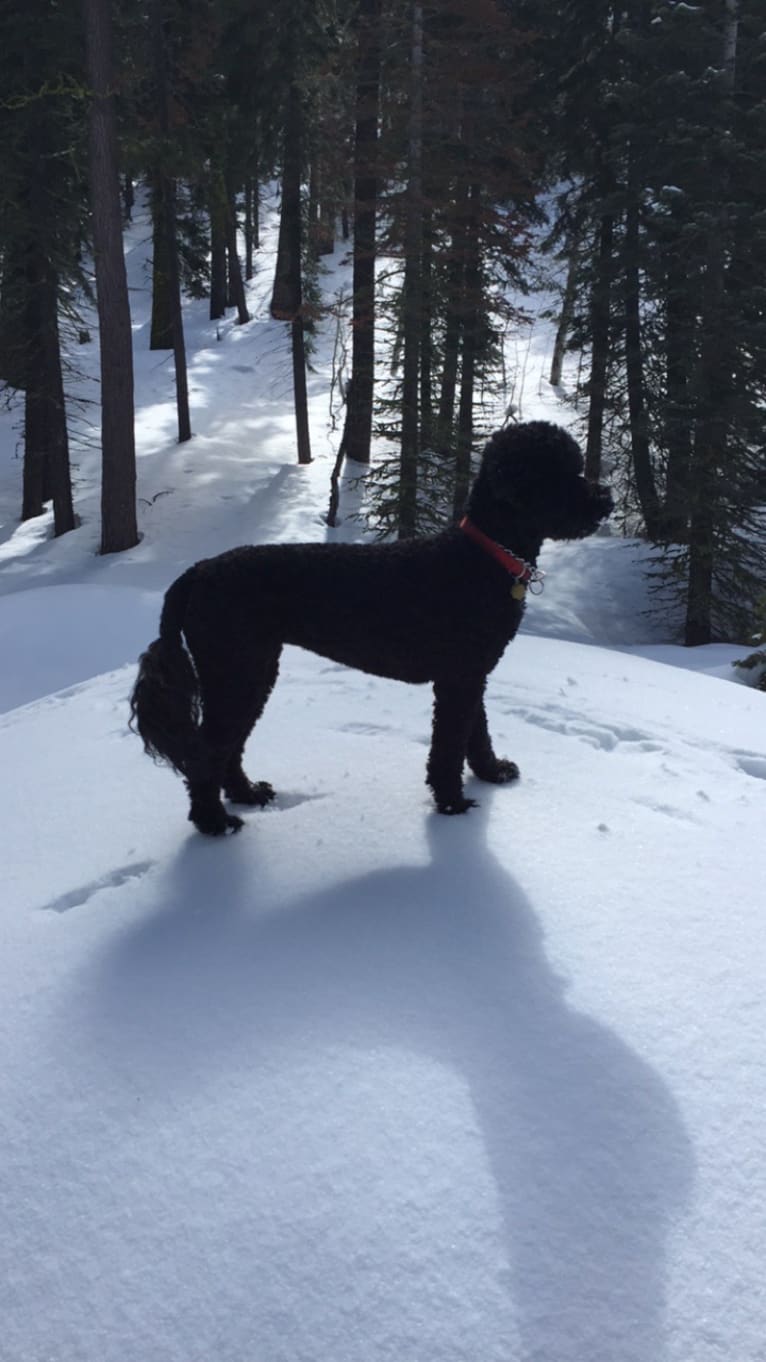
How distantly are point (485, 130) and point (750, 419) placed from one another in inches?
279

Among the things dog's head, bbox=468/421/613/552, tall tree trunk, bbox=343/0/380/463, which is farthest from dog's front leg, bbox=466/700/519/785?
tall tree trunk, bbox=343/0/380/463

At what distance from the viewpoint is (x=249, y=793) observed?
442 centimetres

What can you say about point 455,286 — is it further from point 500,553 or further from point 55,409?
point 500,553

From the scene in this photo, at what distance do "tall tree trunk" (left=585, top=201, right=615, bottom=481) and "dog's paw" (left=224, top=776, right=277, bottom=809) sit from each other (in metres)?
13.0

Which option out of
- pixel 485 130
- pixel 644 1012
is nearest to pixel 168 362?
pixel 485 130

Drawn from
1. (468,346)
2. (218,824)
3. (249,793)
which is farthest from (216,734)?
(468,346)

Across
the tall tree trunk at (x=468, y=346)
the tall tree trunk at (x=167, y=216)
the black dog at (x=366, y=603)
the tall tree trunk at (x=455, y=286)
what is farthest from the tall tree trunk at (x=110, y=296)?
the black dog at (x=366, y=603)

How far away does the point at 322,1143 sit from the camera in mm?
2400

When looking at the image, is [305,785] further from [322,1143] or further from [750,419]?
[750,419]

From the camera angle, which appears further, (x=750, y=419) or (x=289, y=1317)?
(x=750, y=419)

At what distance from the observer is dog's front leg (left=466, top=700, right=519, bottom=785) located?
4.51 m

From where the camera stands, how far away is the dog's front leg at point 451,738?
13.4 ft

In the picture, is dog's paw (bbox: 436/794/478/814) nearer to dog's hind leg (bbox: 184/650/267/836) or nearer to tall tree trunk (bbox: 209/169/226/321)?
dog's hind leg (bbox: 184/650/267/836)

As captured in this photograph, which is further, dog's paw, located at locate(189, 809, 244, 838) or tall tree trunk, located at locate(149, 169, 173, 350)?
tall tree trunk, located at locate(149, 169, 173, 350)
